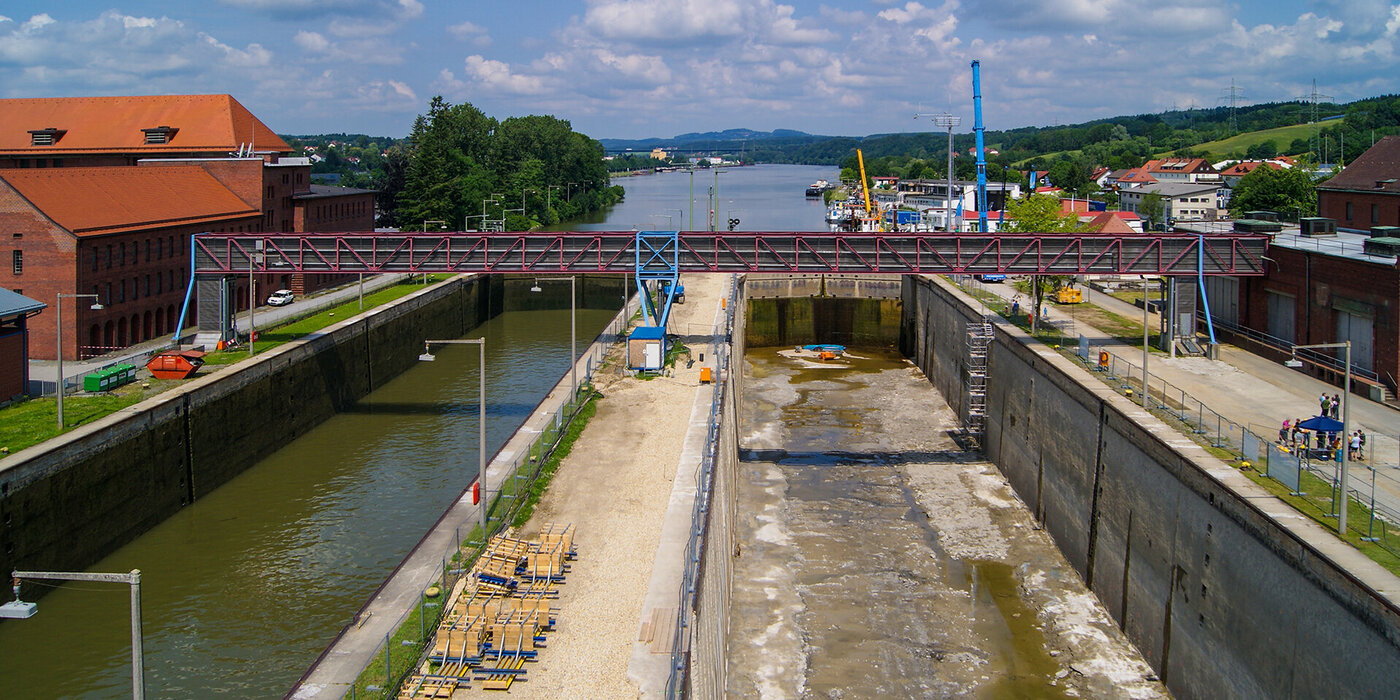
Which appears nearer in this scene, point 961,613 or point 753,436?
Answer: point 961,613

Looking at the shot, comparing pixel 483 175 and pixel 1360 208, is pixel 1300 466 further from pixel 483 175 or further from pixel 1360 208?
pixel 483 175

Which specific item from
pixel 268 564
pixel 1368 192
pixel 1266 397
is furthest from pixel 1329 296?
pixel 268 564

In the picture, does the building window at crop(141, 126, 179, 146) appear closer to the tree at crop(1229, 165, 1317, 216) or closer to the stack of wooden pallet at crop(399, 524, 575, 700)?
the stack of wooden pallet at crop(399, 524, 575, 700)

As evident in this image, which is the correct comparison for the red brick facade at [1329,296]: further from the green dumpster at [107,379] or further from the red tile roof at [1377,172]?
the green dumpster at [107,379]

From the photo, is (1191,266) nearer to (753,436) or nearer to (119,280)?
(753,436)

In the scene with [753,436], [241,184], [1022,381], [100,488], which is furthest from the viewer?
[241,184]

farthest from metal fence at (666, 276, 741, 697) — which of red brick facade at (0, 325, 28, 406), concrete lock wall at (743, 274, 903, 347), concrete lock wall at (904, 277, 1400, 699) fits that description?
concrete lock wall at (743, 274, 903, 347)

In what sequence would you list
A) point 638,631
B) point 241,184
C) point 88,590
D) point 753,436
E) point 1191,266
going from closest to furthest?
point 638,631
point 88,590
point 1191,266
point 753,436
point 241,184

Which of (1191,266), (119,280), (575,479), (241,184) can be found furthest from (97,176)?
(1191,266)
